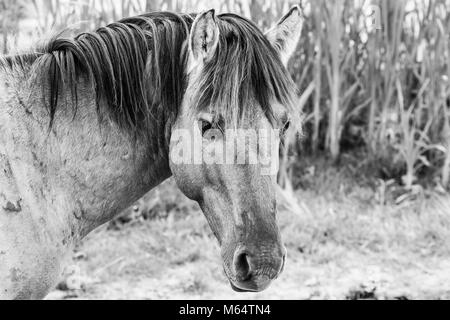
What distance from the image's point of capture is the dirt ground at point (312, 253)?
13.5 ft

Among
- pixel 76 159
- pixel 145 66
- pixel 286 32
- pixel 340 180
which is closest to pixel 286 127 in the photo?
pixel 286 32

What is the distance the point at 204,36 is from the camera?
220 cm

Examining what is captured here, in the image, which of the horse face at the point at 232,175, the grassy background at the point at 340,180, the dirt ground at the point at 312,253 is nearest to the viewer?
the horse face at the point at 232,175

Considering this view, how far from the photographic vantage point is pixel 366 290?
3.97 metres

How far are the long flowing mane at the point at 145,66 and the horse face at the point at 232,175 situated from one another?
66 mm

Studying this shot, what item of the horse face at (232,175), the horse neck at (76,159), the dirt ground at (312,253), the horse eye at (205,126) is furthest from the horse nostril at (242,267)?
the dirt ground at (312,253)

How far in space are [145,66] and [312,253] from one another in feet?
8.52

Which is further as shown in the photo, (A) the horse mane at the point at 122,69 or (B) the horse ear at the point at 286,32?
(B) the horse ear at the point at 286,32

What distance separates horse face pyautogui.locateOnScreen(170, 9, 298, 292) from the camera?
207 centimetres

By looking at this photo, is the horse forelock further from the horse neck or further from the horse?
the horse neck

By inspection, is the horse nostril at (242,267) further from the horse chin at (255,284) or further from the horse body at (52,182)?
the horse body at (52,182)

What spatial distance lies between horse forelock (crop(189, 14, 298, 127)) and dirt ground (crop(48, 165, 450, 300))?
6.75 ft
